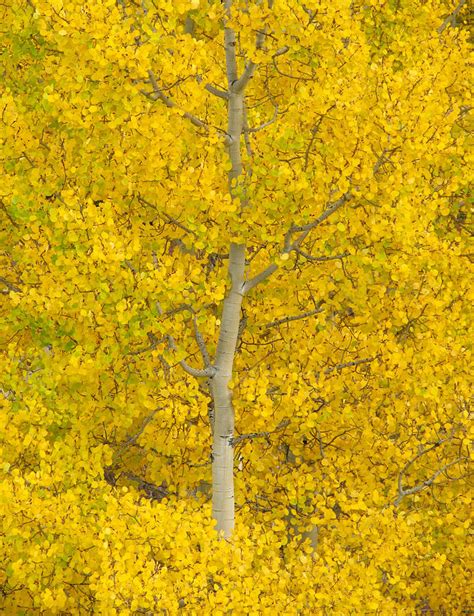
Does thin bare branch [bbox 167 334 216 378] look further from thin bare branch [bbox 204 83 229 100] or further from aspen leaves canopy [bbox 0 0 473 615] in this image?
thin bare branch [bbox 204 83 229 100]

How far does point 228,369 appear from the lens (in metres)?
9.22

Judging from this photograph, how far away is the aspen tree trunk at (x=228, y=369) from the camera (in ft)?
29.5

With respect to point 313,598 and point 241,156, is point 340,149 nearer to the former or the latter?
point 241,156

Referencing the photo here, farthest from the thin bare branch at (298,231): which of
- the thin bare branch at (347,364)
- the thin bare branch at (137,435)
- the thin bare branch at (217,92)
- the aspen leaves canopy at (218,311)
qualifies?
the thin bare branch at (137,435)

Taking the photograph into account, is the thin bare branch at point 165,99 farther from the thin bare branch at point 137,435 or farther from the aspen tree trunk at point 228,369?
the thin bare branch at point 137,435

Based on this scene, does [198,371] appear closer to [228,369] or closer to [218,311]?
[228,369]

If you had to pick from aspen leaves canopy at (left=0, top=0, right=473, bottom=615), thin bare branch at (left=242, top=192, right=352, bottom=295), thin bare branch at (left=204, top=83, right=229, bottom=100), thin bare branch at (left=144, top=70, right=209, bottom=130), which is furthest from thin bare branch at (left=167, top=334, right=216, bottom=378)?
thin bare branch at (left=204, top=83, right=229, bottom=100)

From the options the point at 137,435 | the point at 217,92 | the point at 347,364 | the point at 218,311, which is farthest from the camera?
the point at 218,311

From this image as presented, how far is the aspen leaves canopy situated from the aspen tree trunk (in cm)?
2

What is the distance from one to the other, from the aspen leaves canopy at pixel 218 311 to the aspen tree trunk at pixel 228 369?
0.07ft

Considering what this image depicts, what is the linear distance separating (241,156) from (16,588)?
499cm

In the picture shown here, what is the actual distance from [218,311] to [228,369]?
1.77 metres

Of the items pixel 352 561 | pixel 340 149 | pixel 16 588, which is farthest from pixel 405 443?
pixel 16 588

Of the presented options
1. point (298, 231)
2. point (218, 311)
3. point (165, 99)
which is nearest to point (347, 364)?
point (298, 231)
